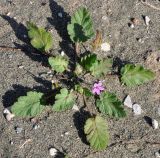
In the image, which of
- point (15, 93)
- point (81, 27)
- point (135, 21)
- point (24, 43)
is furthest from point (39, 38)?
point (135, 21)

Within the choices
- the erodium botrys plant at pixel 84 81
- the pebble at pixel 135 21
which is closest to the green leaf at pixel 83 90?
the erodium botrys plant at pixel 84 81

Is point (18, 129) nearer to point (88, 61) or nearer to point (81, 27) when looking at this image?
point (88, 61)

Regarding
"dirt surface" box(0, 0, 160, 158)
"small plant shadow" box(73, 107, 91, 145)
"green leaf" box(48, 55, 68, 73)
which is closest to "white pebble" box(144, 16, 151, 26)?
"dirt surface" box(0, 0, 160, 158)

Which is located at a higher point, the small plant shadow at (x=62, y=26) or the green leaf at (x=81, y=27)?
the green leaf at (x=81, y=27)

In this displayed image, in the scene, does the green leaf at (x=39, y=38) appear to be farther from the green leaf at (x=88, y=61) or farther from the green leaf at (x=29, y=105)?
the green leaf at (x=29, y=105)

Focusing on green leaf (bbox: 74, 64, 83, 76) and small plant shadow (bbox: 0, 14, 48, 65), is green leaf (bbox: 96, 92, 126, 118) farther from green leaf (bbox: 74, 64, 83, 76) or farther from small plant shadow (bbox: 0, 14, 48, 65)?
small plant shadow (bbox: 0, 14, 48, 65)
